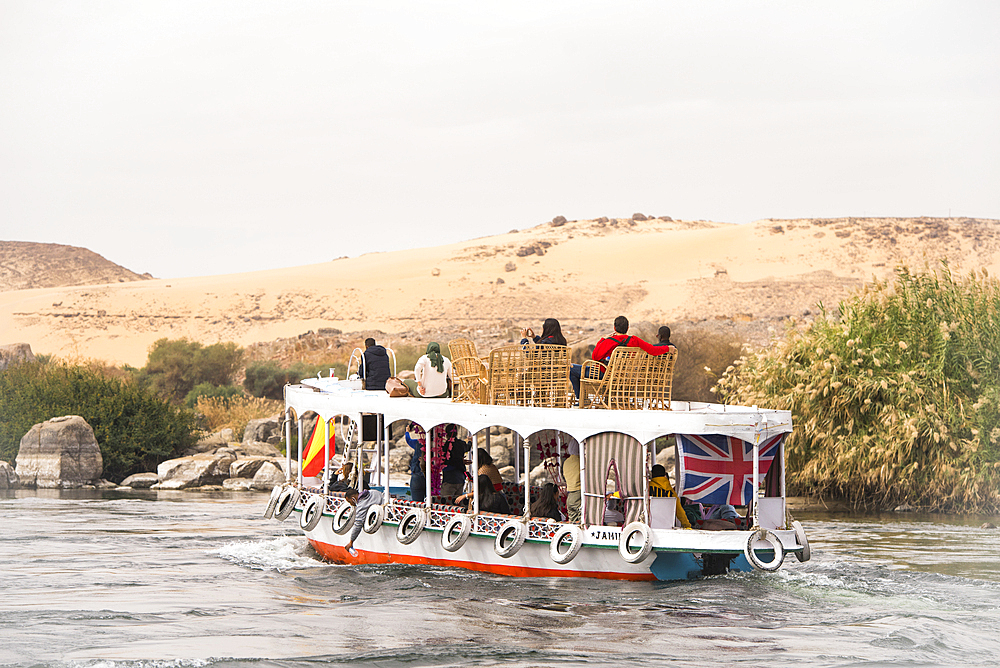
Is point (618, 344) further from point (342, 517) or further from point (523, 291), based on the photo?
point (523, 291)

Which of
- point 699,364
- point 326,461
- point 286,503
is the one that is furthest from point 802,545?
point 699,364

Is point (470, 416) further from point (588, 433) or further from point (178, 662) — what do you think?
point (178, 662)

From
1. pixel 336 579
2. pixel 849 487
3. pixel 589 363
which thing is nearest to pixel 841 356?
pixel 849 487

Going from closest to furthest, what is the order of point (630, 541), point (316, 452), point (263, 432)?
1. point (630, 541)
2. point (316, 452)
3. point (263, 432)

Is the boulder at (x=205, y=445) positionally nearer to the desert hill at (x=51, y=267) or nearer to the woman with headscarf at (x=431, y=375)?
the woman with headscarf at (x=431, y=375)

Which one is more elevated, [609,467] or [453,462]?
[609,467]

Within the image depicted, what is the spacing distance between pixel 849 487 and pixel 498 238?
69855 millimetres

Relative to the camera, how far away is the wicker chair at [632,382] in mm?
15648

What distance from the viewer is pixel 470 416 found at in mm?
16250

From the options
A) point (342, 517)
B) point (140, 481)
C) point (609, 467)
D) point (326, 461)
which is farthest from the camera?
point (140, 481)

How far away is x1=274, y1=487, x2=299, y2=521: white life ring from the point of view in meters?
19.6

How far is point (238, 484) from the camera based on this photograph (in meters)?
31.6

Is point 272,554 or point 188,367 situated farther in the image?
point 188,367

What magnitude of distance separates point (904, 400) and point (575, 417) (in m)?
13.9
